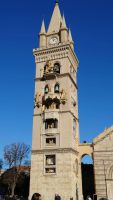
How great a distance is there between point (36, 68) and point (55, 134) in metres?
12.2

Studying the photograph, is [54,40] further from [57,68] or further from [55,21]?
[57,68]

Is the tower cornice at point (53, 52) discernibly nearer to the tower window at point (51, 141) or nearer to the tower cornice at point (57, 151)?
the tower window at point (51, 141)

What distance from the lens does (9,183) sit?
50.7 metres

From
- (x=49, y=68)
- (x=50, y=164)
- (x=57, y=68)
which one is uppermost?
(x=57, y=68)

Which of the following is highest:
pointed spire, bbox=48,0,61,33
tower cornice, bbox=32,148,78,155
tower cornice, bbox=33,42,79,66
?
pointed spire, bbox=48,0,61,33

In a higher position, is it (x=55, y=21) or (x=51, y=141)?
(x=55, y=21)

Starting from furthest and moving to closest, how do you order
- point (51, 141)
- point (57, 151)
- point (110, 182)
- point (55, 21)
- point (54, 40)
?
point (55, 21)
point (54, 40)
point (51, 141)
point (110, 182)
point (57, 151)

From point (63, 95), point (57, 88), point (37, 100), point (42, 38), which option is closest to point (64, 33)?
point (42, 38)

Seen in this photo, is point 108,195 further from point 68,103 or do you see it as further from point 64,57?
point 64,57

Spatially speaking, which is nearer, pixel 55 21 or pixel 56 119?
pixel 56 119

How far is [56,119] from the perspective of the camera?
127 feet

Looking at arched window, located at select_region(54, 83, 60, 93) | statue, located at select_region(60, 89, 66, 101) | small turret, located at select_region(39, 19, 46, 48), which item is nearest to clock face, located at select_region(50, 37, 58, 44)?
small turret, located at select_region(39, 19, 46, 48)

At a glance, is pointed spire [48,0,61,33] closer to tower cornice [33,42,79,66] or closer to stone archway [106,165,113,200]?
tower cornice [33,42,79,66]

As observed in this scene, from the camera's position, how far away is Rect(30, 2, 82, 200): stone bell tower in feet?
118
